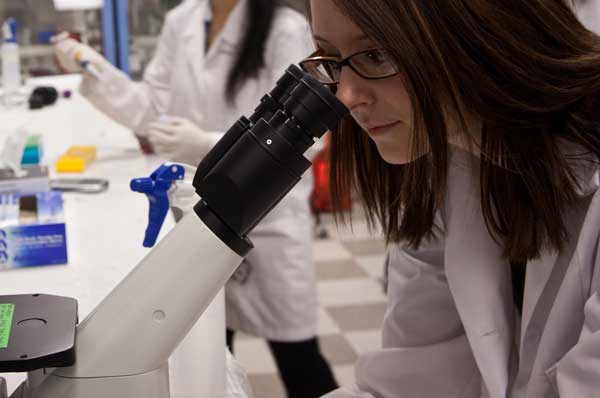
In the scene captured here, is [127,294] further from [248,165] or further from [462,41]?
[462,41]

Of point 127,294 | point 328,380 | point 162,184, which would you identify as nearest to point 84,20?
point 328,380

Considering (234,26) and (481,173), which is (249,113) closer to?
(234,26)

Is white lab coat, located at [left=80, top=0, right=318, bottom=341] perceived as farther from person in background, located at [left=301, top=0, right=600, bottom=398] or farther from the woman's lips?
the woman's lips

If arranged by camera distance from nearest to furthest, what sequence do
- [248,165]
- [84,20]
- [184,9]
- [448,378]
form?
[248,165] → [448,378] → [184,9] → [84,20]

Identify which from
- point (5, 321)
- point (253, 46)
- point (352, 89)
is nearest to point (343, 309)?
point (253, 46)

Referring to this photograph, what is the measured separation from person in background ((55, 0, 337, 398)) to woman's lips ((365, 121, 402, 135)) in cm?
96

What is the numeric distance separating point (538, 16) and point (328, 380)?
1.33m

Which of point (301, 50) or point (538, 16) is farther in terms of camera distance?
point (301, 50)

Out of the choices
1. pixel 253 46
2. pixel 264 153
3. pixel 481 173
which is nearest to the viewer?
pixel 264 153

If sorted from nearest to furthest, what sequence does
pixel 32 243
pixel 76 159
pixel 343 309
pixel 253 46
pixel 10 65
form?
pixel 32 243
pixel 76 159
pixel 253 46
pixel 10 65
pixel 343 309

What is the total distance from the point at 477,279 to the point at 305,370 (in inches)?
41.0

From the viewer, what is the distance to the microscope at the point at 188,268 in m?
0.72

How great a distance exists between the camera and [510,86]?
0.89 m

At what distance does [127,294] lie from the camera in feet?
2.42
